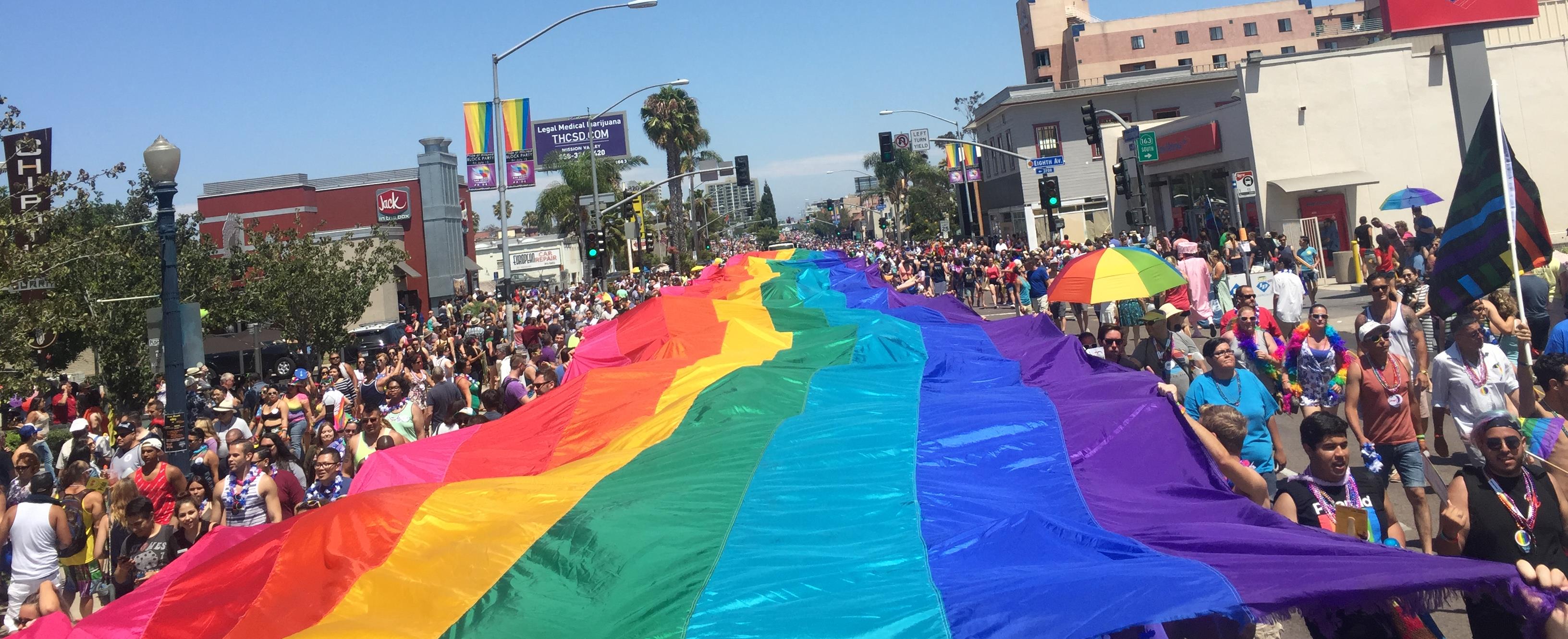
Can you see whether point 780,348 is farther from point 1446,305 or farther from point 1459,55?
point 1459,55

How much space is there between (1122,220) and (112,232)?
35343 mm

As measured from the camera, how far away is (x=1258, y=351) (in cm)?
938

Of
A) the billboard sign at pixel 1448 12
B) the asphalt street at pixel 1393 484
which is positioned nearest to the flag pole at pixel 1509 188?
the asphalt street at pixel 1393 484

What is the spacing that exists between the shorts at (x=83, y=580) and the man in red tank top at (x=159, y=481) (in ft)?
1.87

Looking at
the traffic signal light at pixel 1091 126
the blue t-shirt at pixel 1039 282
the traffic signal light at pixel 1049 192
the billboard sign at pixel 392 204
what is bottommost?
the blue t-shirt at pixel 1039 282

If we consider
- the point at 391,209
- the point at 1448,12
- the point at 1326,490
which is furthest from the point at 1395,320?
the point at 391,209

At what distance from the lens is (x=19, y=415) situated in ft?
62.4

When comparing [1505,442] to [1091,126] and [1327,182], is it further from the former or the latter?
[1327,182]

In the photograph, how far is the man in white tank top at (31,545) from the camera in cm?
818

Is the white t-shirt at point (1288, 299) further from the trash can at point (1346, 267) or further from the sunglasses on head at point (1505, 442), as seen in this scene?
the trash can at point (1346, 267)

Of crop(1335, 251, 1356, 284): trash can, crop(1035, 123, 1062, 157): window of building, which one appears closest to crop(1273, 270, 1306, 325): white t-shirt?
crop(1335, 251, 1356, 284): trash can

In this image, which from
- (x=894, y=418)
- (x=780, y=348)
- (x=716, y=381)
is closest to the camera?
(x=894, y=418)

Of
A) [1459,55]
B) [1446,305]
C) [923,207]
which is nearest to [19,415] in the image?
[1446,305]

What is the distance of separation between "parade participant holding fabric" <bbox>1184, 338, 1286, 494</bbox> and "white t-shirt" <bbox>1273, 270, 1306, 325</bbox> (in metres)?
6.25
